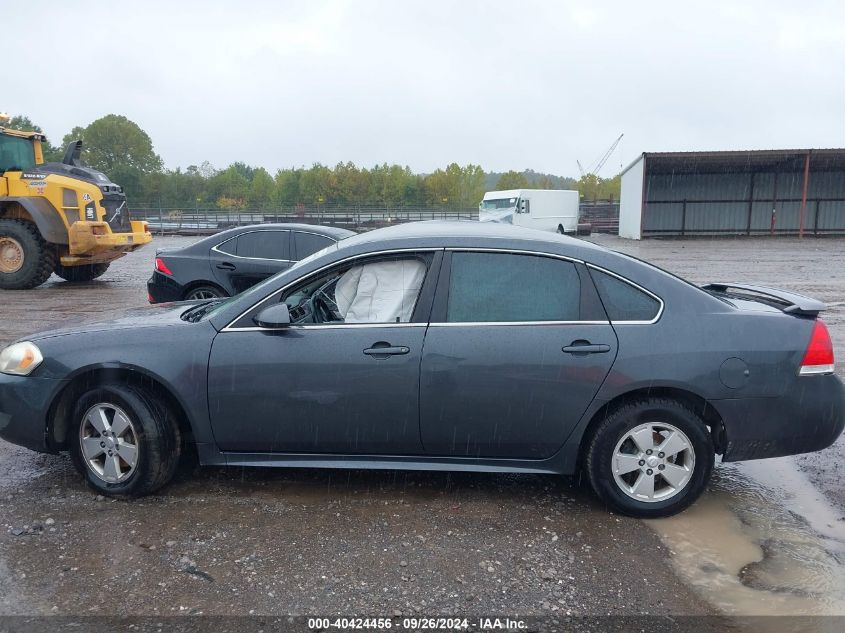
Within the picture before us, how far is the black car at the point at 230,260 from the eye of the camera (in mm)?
8641

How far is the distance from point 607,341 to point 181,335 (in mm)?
2432

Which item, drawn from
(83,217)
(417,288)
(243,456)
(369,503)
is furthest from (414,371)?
(83,217)

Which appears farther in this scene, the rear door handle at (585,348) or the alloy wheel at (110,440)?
the alloy wheel at (110,440)

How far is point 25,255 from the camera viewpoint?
532 inches

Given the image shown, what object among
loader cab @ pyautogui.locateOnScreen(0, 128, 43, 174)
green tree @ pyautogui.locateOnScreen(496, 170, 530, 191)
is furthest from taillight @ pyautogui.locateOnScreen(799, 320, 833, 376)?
green tree @ pyautogui.locateOnScreen(496, 170, 530, 191)

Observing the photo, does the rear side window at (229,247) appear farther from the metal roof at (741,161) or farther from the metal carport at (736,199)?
the metal carport at (736,199)

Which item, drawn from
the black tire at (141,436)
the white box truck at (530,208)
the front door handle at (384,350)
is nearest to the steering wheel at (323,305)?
the front door handle at (384,350)

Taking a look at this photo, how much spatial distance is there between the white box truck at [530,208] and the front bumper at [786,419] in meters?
30.3

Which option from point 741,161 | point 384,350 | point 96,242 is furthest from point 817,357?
point 741,161

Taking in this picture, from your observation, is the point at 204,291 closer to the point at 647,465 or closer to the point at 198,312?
the point at 198,312

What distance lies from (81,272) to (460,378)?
1410 centimetres

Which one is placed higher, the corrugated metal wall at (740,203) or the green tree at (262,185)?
the green tree at (262,185)

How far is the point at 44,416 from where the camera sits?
3.98 meters

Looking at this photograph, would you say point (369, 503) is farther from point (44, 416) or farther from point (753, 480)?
point (753, 480)
